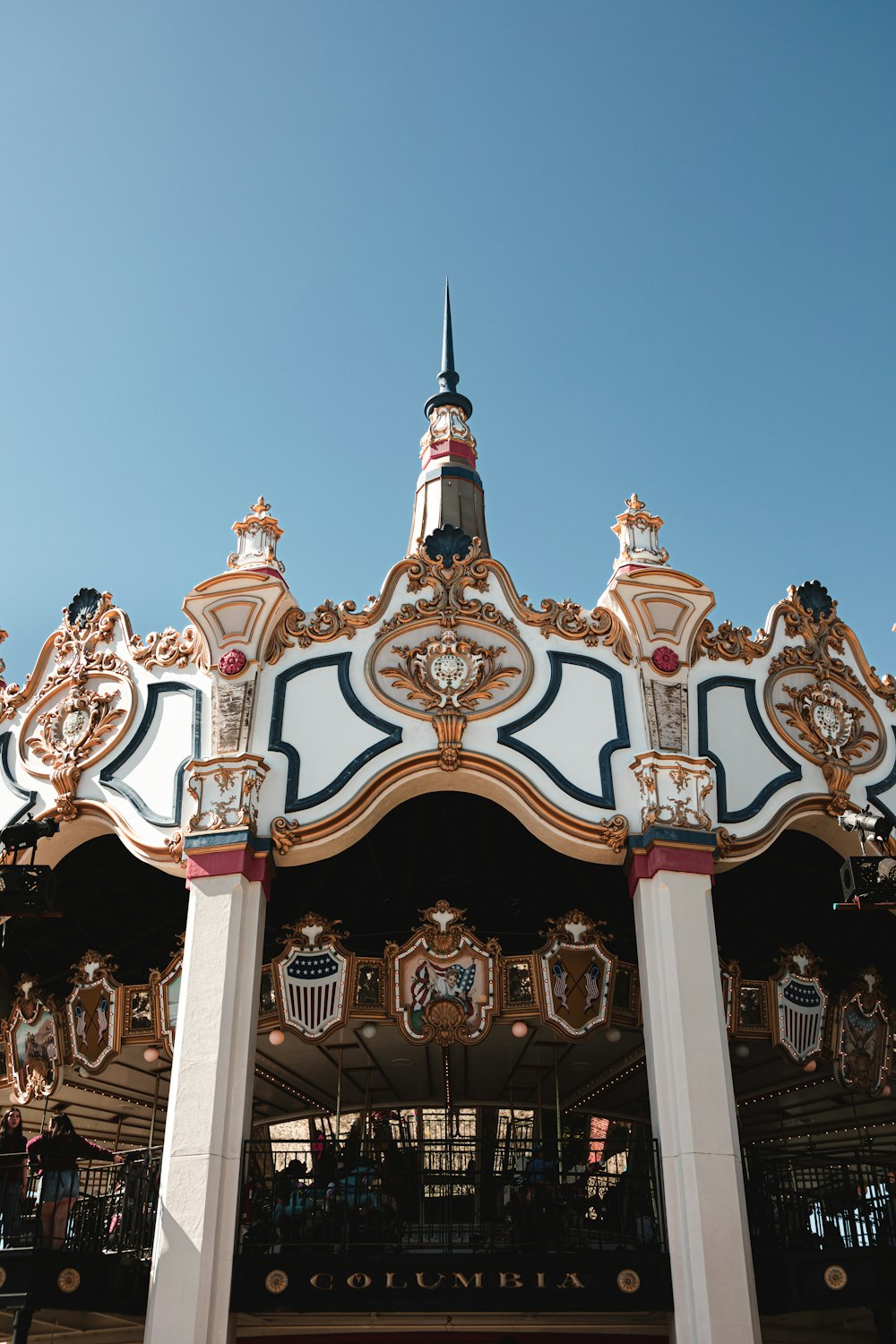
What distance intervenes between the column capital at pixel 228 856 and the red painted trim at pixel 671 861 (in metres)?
4.65

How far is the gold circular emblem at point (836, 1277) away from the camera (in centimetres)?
1271

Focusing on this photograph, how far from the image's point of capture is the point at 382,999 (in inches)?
626

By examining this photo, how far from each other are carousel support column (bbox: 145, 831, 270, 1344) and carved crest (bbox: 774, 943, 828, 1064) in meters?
7.36

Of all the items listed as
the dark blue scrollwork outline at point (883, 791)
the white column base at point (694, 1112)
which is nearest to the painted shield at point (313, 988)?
the white column base at point (694, 1112)

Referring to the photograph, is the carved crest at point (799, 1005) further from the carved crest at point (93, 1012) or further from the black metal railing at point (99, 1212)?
the carved crest at point (93, 1012)

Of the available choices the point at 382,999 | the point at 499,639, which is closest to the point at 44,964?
the point at 382,999

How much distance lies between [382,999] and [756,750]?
6.09 m

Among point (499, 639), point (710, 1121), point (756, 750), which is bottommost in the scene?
point (710, 1121)

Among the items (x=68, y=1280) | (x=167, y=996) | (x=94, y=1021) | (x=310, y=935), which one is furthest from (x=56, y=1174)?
(x=310, y=935)

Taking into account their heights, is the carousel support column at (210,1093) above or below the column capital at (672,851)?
below

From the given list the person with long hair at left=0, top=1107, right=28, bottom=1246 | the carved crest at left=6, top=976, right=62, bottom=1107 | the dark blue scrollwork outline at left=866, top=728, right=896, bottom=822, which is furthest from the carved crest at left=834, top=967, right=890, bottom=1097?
the carved crest at left=6, top=976, right=62, bottom=1107

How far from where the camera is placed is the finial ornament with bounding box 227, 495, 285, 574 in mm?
16969

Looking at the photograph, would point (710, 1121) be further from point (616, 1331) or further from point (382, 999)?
point (382, 999)

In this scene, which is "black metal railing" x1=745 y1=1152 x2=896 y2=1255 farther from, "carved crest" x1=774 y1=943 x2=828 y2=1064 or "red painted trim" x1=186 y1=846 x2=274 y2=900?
"red painted trim" x1=186 y1=846 x2=274 y2=900
